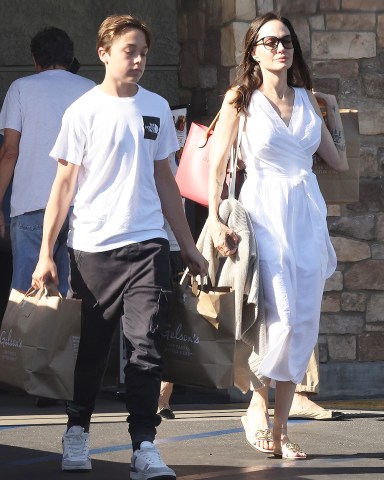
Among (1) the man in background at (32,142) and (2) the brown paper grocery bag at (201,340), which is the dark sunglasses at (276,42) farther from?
(1) the man in background at (32,142)

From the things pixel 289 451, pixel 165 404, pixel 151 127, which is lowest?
pixel 165 404

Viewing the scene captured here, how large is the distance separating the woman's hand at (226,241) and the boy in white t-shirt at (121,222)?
43 cm

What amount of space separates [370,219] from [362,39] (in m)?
1.05

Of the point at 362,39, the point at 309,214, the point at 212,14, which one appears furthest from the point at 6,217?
the point at 309,214

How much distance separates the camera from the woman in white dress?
6.22 meters

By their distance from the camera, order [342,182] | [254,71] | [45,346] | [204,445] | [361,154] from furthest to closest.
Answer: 1. [361,154]
2. [342,182]
3. [204,445]
4. [254,71]
5. [45,346]

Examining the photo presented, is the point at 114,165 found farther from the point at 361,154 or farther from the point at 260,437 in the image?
the point at 361,154

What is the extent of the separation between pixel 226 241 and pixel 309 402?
1.70 meters

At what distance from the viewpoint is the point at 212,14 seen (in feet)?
29.0

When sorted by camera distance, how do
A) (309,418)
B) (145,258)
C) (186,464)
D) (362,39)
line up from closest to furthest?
(145,258) < (186,464) < (309,418) < (362,39)

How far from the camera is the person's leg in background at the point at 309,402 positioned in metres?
7.60

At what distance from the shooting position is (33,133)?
7.64 meters

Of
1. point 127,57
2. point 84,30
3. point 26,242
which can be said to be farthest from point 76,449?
point 84,30

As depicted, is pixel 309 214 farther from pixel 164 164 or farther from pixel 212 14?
pixel 212 14
